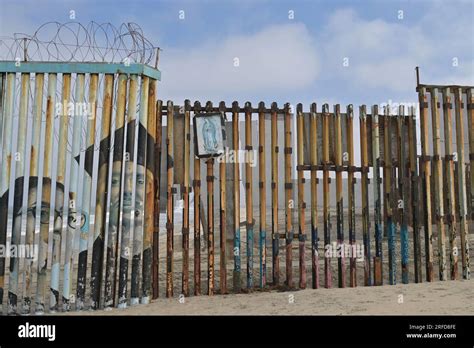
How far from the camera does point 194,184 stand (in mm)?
6309

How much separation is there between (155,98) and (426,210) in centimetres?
421

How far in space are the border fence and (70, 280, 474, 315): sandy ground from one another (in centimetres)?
34

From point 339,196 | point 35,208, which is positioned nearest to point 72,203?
point 35,208

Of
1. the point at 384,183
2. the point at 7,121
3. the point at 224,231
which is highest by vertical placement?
the point at 7,121

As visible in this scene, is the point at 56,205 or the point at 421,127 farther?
the point at 421,127

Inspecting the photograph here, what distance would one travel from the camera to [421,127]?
6770mm

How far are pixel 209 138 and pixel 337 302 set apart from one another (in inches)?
107

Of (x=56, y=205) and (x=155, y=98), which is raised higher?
(x=155, y=98)

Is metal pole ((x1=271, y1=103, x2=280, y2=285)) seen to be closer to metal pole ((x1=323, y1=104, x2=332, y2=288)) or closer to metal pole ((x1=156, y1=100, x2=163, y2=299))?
metal pole ((x1=323, y1=104, x2=332, y2=288))
